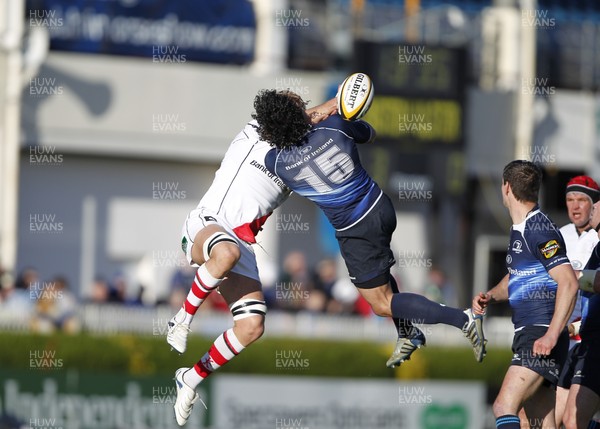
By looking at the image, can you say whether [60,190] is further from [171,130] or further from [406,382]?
[406,382]

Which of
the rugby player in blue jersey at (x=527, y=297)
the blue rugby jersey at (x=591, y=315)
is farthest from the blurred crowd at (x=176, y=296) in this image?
the rugby player in blue jersey at (x=527, y=297)

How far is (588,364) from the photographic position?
934 cm

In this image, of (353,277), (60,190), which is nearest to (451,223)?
→ (60,190)

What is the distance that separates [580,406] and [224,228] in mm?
2913

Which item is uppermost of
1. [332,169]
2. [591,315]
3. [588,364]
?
[332,169]

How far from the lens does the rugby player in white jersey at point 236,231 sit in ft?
31.4

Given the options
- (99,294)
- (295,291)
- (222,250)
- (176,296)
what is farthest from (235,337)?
(295,291)

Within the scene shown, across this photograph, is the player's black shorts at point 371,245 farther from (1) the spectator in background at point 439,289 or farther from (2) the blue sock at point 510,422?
(1) the spectator in background at point 439,289

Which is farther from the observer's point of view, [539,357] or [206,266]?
[206,266]

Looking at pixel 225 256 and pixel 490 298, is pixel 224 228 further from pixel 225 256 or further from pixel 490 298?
pixel 490 298

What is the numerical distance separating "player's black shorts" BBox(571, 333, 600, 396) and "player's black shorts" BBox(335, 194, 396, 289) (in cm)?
153

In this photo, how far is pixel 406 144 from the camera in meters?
21.2

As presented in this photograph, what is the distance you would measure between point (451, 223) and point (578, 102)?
11.5ft

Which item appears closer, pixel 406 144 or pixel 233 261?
pixel 233 261
